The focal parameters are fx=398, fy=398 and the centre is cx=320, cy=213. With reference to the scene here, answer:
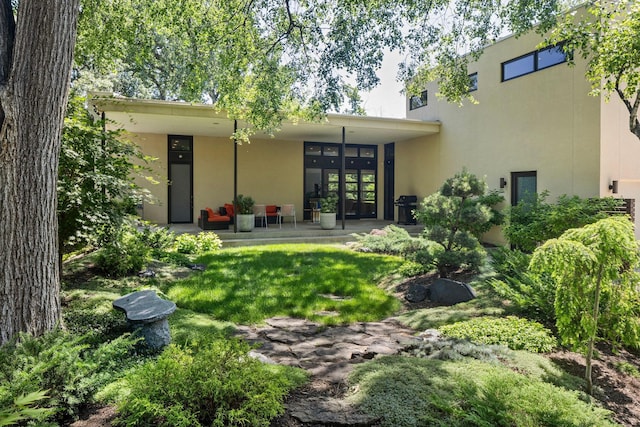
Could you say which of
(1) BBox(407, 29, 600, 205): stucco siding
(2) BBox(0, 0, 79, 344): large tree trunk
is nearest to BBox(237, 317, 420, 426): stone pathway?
(2) BBox(0, 0, 79, 344): large tree trunk

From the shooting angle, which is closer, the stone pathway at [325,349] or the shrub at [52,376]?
the shrub at [52,376]

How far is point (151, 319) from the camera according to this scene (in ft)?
10.5

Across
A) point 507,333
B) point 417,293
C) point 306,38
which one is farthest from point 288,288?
point 306,38

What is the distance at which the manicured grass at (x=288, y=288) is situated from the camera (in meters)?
4.96

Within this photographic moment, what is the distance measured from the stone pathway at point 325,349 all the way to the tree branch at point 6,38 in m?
2.71

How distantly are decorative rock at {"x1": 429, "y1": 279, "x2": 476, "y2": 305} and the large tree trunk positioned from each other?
14.9ft

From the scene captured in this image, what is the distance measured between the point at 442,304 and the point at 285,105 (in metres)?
5.39

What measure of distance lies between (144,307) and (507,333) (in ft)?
10.9

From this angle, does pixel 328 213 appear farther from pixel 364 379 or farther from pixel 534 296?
pixel 364 379

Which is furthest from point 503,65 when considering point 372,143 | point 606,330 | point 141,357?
point 141,357

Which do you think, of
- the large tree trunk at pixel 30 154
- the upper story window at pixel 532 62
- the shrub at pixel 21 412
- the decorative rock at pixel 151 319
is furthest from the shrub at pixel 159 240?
the upper story window at pixel 532 62

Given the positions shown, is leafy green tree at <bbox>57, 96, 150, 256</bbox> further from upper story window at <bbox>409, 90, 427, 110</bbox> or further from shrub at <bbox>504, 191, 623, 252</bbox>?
upper story window at <bbox>409, 90, 427, 110</bbox>

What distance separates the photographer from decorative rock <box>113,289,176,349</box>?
127 inches

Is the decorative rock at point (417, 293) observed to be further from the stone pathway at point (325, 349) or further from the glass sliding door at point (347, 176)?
the glass sliding door at point (347, 176)
